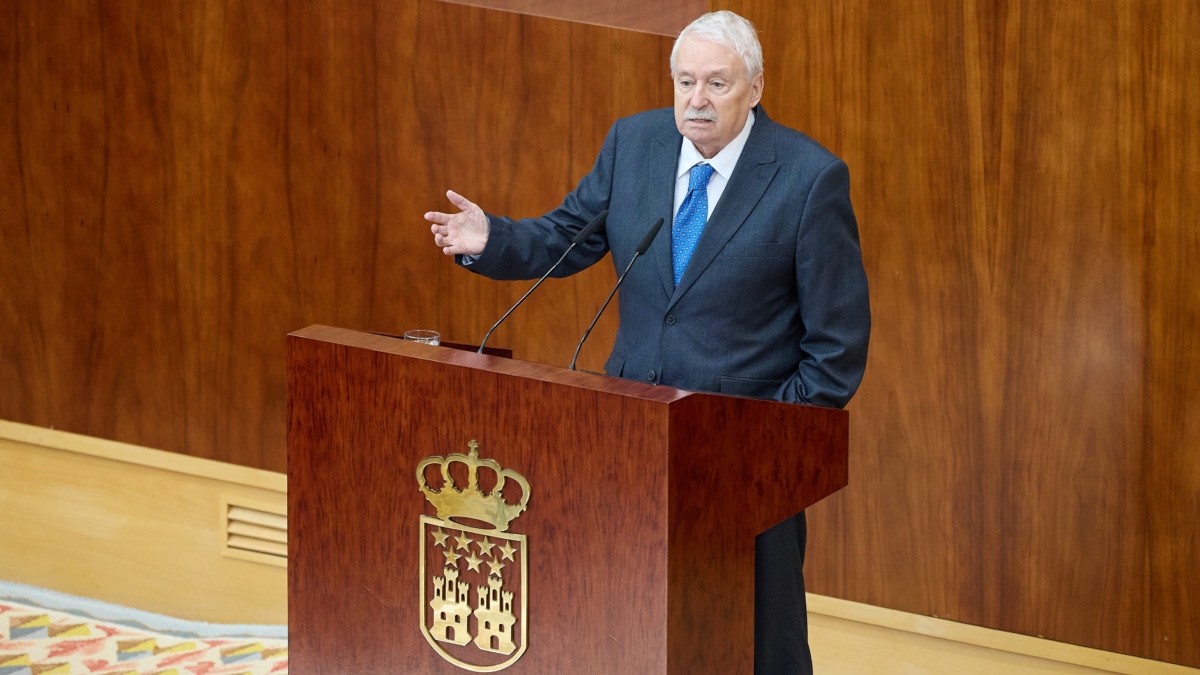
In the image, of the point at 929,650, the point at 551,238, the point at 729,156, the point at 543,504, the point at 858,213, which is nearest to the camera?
the point at 543,504

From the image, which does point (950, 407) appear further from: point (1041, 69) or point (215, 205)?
point (215, 205)

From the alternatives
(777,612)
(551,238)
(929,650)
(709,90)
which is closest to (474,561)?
(777,612)

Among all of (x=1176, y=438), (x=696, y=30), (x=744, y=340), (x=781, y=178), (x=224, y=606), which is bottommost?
(x=224, y=606)

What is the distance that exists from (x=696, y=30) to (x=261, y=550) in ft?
7.22

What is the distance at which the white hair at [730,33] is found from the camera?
221 centimetres

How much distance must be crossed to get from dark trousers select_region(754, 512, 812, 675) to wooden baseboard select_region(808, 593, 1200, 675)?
0.96m

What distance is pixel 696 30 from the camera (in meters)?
2.23

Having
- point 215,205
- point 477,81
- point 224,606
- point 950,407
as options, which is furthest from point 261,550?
point 950,407

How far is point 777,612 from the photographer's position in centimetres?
224

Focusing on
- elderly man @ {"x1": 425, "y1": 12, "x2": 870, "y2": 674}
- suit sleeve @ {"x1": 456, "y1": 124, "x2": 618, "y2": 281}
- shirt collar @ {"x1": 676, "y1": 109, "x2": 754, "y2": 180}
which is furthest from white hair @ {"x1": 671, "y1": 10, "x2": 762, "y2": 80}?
suit sleeve @ {"x1": 456, "y1": 124, "x2": 618, "y2": 281}

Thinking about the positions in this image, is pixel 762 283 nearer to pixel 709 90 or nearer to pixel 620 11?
pixel 709 90

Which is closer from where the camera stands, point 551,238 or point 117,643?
point 551,238

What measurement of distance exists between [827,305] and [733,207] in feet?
0.67

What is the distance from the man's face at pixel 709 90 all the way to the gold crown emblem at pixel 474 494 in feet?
2.23
